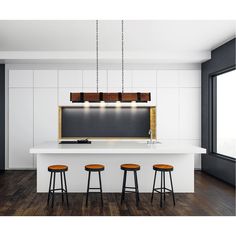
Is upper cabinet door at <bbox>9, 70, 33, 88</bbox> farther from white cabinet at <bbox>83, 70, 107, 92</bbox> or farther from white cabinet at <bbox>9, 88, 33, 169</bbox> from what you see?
white cabinet at <bbox>83, 70, 107, 92</bbox>

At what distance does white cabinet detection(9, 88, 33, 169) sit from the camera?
21.9 ft

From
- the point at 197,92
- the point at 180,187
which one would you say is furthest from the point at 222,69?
the point at 180,187

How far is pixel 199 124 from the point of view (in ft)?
22.4

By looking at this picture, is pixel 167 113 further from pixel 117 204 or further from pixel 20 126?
pixel 20 126

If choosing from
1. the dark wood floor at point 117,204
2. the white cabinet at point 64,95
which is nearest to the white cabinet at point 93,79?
the white cabinet at point 64,95

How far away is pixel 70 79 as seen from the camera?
21.9ft

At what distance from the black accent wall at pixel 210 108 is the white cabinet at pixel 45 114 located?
3.80 meters

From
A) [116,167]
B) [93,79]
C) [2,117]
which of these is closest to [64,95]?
[93,79]

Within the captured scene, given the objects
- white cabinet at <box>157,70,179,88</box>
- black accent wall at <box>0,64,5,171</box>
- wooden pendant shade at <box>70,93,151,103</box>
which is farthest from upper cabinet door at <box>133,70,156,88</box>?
black accent wall at <box>0,64,5,171</box>

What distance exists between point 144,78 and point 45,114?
2.71 meters

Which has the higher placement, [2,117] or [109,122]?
[2,117]

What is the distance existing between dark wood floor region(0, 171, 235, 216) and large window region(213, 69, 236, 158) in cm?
100

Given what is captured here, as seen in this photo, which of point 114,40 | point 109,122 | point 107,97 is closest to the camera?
point 107,97
